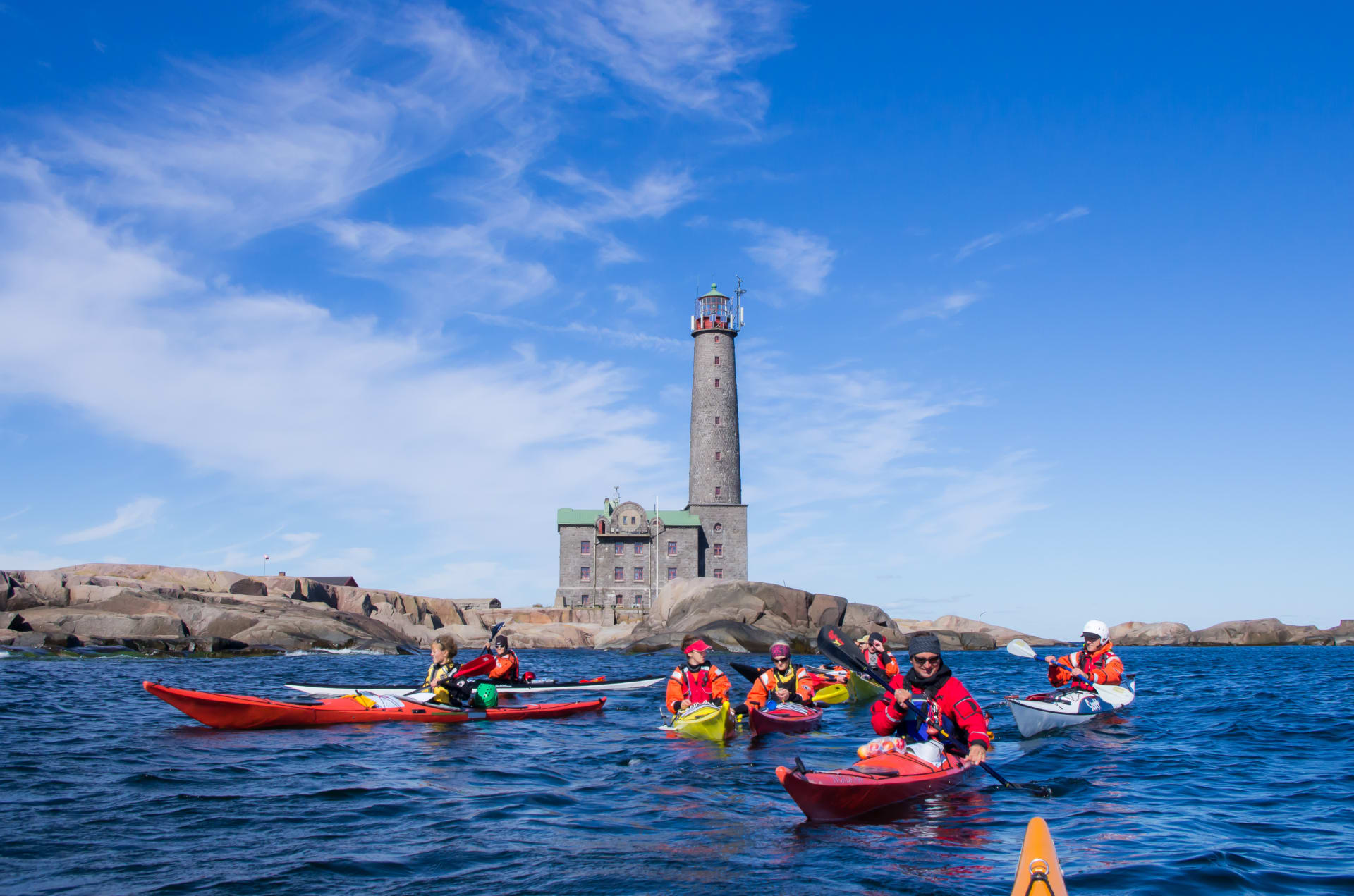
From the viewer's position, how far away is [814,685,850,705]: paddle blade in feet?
64.9

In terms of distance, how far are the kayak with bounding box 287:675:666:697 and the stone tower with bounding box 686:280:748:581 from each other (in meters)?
35.4

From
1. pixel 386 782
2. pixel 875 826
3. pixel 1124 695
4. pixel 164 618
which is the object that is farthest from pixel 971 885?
pixel 164 618

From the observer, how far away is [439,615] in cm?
6228

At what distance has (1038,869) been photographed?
496 cm

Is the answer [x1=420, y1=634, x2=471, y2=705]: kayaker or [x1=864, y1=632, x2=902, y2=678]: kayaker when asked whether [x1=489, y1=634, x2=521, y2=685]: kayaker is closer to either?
[x1=420, y1=634, x2=471, y2=705]: kayaker

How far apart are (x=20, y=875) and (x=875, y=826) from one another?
22.6ft

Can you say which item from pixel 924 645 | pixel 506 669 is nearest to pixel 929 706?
pixel 924 645

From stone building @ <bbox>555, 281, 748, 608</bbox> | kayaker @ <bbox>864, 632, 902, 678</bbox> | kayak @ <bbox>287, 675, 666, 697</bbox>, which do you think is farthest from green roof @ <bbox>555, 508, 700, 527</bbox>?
kayaker @ <bbox>864, 632, 902, 678</bbox>

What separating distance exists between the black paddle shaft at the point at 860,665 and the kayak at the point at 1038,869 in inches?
160

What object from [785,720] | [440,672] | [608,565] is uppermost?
[608,565]

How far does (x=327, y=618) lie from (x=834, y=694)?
31.0m

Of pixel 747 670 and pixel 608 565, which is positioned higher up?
pixel 608 565

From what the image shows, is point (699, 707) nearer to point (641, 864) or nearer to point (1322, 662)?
point (641, 864)

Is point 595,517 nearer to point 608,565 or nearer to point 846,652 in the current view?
point 608,565
